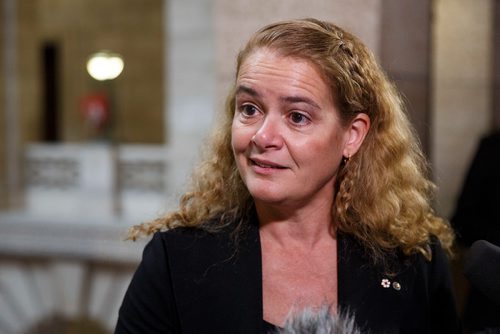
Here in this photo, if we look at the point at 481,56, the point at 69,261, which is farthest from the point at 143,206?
the point at 481,56

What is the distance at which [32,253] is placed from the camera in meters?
8.90

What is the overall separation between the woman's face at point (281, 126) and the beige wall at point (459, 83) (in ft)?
6.81

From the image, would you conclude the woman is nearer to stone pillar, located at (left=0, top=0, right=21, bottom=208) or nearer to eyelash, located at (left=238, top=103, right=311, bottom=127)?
eyelash, located at (left=238, top=103, right=311, bottom=127)

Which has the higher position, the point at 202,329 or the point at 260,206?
the point at 260,206

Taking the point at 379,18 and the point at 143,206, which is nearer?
the point at 379,18

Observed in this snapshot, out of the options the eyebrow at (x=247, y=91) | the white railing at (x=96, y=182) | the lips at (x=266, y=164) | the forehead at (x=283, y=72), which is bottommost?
the white railing at (x=96, y=182)

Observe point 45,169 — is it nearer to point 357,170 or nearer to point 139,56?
point 139,56

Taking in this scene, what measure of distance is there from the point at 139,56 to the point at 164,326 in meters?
14.3

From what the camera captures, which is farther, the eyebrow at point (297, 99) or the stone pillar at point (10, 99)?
the stone pillar at point (10, 99)

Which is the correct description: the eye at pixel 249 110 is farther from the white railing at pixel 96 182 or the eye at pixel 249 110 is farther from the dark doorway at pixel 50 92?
the dark doorway at pixel 50 92

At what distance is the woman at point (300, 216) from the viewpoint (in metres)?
1.95

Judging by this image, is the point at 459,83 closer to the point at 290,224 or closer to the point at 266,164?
the point at 290,224

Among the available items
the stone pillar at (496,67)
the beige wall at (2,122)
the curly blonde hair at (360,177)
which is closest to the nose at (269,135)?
the curly blonde hair at (360,177)

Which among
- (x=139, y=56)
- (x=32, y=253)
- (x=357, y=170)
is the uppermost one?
(x=357, y=170)
